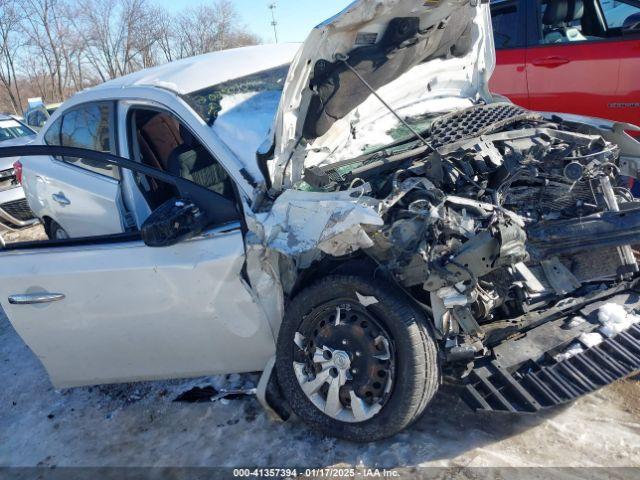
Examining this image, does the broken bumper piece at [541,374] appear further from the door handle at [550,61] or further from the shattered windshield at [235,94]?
the door handle at [550,61]

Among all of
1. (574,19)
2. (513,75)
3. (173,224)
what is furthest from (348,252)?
(574,19)

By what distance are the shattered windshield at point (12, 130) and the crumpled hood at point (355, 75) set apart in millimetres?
8455

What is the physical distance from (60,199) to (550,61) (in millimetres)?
4693

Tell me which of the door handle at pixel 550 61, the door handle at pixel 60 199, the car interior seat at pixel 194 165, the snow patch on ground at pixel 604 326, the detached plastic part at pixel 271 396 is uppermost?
the door handle at pixel 550 61

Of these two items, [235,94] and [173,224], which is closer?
[173,224]

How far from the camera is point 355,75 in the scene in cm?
264

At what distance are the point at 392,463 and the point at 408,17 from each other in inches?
86.4

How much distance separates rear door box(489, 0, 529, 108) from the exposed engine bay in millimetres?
2796

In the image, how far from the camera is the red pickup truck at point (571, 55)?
188 inches

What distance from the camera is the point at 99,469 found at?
277 centimetres

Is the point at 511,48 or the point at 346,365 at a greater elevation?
the point at 511,48

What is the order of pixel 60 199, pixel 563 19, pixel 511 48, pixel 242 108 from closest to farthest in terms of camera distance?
pixel 242 108 < pixel 60 199 < pixel 563 19 < pixel 511 48

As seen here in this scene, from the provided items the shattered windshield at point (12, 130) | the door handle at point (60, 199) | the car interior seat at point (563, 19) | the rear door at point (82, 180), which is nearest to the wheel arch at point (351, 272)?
the rear door at point (82, 180)

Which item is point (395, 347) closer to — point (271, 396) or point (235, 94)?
point (271, 396)
